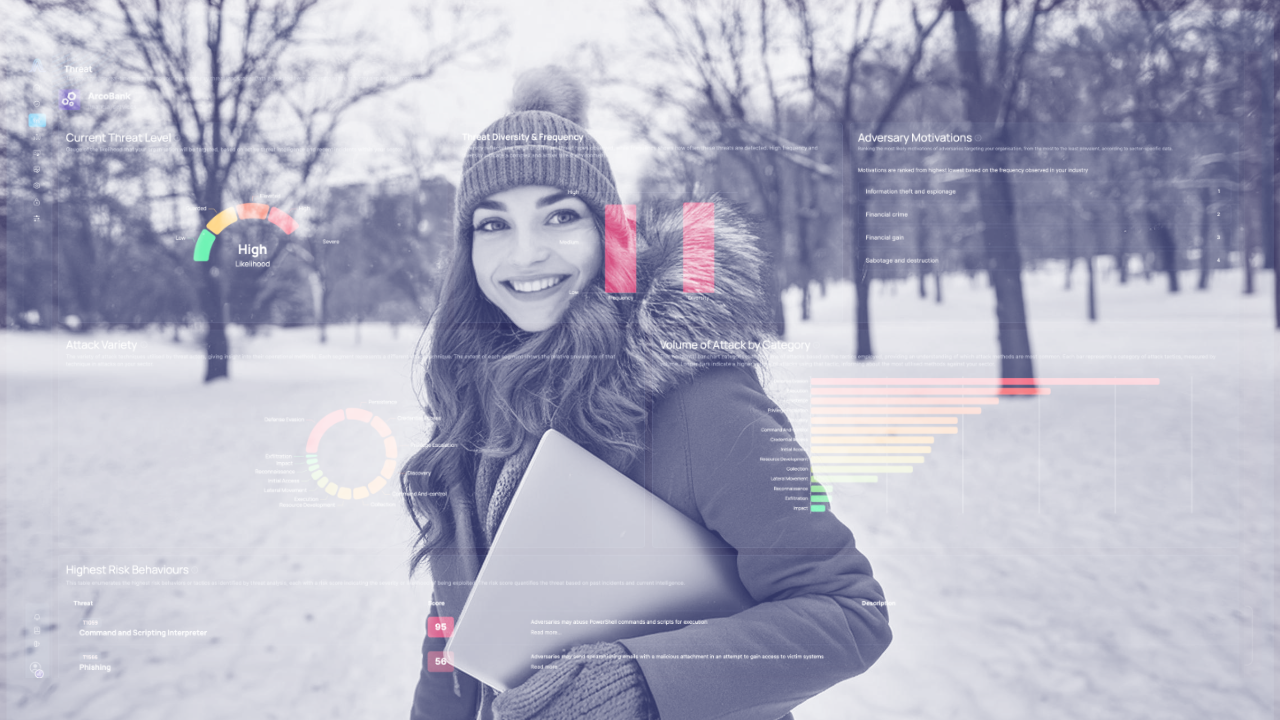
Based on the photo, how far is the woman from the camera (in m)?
0.90

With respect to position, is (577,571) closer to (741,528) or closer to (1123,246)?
(741,528)

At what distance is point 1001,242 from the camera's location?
1.61 metres

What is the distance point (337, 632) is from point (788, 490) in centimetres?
179

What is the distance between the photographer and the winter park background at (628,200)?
149 centimetres

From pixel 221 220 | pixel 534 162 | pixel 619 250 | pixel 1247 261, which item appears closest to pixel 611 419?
pixel 619 250

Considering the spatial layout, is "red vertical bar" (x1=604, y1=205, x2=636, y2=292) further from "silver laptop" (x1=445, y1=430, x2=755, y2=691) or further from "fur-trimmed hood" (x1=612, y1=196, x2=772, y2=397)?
"silver laptop" (x1=445, y1=430, x2=755, y2=691)

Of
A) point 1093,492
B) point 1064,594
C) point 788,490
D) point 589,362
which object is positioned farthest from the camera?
point 1064,594

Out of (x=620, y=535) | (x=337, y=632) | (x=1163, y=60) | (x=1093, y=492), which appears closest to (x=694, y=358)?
(x=620, y=535)

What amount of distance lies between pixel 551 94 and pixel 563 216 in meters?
0.35

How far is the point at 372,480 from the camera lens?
147cm

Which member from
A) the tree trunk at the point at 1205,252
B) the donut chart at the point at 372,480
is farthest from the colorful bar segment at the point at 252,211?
the tree trunk at the point at 1205,252

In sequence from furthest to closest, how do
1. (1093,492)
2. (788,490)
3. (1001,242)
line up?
(1093,492)
(1001,242)
(788,490)

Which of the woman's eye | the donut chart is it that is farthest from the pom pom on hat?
the donut chart

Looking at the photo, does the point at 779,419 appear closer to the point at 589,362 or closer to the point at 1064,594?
the point at 589,362
